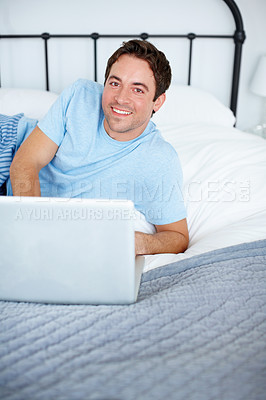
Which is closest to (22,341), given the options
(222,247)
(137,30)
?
(222,247)

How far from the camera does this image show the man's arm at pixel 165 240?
106 centimetres

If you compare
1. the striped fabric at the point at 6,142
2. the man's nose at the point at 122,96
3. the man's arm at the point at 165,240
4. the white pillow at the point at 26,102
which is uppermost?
the man's nose at the point at 122,96

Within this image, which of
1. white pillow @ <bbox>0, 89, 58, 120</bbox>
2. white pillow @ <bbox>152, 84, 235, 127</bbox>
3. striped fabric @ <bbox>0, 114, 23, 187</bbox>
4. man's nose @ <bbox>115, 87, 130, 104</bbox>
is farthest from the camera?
white pillow @ <bbox>152, 84, 235, 127</bbox>

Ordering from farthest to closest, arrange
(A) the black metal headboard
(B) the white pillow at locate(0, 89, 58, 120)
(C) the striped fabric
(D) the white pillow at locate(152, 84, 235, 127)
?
(A) the black metal headboard, (D) the white pillow at locate(152, 84, 235, 127), (B) the white pillow at locate(0, 89, 58, 120), (C) the striped fabric

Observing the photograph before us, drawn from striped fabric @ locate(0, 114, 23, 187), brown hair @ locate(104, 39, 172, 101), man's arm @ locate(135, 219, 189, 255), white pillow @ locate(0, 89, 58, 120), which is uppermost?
brown hair @ locate(104, 39, 172, 101)

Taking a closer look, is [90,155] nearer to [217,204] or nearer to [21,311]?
[217,204]

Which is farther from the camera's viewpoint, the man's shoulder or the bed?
the man's shoulder

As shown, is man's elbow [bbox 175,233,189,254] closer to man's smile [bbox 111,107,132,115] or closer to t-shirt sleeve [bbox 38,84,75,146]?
man's smile [bbox 111,107,132,115]

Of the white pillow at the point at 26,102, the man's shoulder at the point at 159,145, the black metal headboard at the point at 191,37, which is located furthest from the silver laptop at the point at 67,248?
the black metal headboard at the point at 191,37

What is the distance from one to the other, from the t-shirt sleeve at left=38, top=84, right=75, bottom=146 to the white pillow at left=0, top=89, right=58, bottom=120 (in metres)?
0.48

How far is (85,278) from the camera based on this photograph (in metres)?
0.65

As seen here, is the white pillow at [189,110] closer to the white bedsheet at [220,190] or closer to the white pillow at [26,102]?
the white bedsheet at [220,190]

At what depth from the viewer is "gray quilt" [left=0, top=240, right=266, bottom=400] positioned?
51cm

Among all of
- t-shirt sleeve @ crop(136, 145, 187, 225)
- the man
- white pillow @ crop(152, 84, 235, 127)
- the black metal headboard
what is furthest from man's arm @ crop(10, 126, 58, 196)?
the black metal headboard
